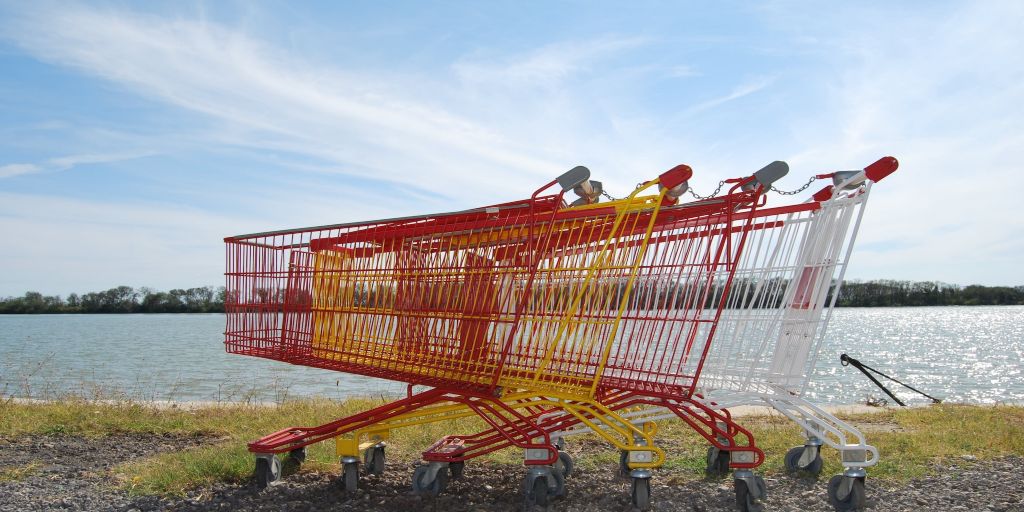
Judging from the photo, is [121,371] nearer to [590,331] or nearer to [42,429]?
[42,429]

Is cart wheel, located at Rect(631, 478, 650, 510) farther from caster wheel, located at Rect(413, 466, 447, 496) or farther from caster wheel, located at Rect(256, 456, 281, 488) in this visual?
caster wheel, located at Rect(256, 456, 281, 488)

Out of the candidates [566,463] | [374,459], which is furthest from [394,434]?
[566,463]

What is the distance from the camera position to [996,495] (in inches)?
183

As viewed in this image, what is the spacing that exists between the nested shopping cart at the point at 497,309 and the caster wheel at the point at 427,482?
2cm

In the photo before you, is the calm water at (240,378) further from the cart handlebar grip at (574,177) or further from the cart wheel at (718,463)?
the cart handlebar grip at (574,177)

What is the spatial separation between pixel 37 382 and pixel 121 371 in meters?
3.37

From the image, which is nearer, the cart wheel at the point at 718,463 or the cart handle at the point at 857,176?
the cart handle at the point at 857,176

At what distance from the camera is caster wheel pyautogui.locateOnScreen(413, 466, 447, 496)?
485 cm

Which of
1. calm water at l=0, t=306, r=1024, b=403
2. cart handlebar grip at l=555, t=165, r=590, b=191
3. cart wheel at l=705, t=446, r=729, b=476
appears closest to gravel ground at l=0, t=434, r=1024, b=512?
cart wheel at l=705, t=446, r=729, b=476

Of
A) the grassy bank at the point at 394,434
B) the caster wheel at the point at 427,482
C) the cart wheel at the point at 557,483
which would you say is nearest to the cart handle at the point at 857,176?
the grassy bank at the point at 394,434

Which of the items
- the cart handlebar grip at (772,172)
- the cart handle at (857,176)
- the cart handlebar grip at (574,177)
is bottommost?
the cart handlebar grip at (574,177)

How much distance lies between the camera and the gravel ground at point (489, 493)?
460 cm

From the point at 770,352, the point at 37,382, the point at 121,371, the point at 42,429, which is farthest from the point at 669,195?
the point at 121,371

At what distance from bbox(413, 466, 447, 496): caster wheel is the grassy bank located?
96cm
